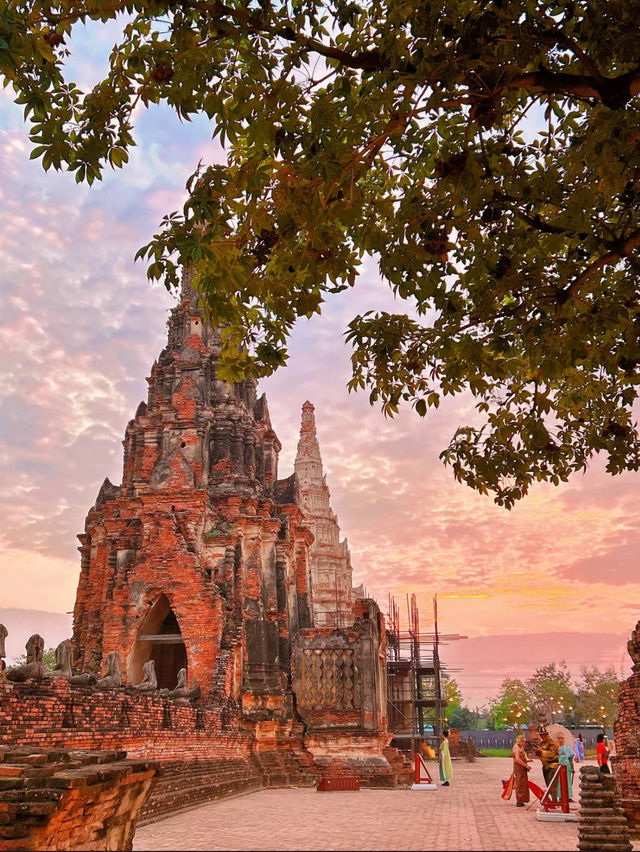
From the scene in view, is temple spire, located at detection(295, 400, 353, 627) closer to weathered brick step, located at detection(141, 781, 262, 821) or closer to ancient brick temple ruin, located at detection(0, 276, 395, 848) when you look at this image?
ancient brick temple ruin, located at detection(0, 276, 395, 848)

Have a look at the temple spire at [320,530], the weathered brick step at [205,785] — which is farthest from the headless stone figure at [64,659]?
the temple spire at [320,530]

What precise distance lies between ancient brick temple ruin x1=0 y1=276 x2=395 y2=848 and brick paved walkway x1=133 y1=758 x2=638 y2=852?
1.24 metres

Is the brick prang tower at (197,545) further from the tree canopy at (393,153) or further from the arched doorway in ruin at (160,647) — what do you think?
the tree canopy at (393,153)

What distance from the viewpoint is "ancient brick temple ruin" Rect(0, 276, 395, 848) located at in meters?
16.5

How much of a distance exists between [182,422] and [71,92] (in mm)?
19094

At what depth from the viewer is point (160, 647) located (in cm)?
2458

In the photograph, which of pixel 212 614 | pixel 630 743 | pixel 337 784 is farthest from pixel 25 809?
pixel 212 614

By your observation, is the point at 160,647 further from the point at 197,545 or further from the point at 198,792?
the point at 198,792

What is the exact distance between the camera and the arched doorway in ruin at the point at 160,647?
825 inches

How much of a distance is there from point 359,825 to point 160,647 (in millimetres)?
15183

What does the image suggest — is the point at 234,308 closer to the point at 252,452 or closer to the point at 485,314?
the point at 485,314

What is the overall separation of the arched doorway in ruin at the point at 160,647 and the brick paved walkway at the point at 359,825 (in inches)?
232

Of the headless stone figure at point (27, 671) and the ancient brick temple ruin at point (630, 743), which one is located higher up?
the headless stone figure at point (27, 671)

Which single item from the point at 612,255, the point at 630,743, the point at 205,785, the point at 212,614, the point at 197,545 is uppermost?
the point at 197,545
